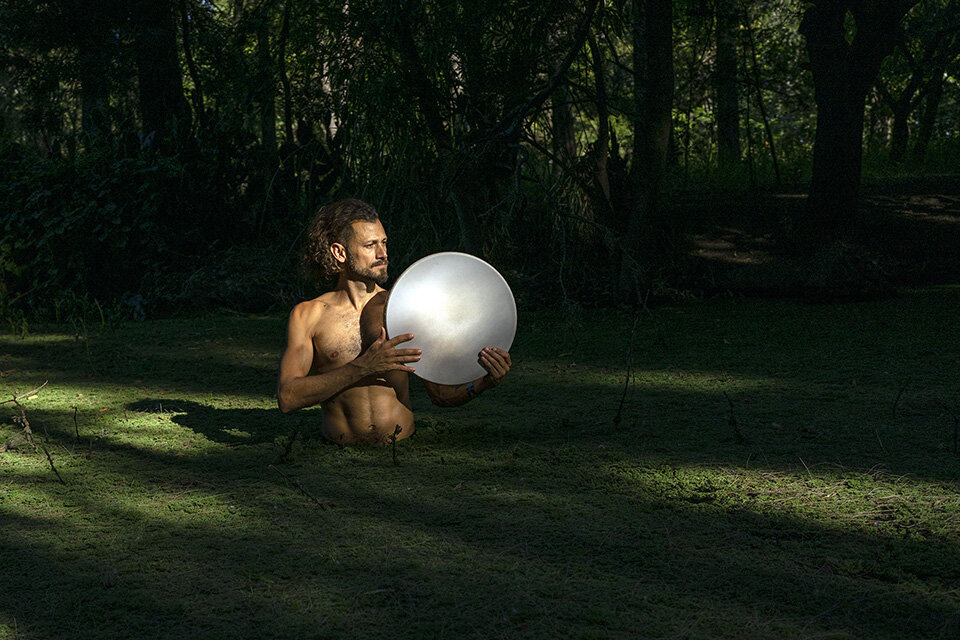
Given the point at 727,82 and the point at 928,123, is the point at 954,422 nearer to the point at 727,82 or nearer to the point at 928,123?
the point at 727,82

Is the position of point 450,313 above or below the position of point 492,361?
above

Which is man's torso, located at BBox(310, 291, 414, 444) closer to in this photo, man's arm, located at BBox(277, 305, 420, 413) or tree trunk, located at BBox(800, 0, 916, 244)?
man's arm, located at BBox(277, 305, 420, 413)

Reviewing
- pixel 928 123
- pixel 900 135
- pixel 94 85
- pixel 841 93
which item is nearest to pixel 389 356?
pixel 841 93

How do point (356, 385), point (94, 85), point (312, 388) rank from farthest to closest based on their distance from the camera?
point (94, 85)
point (356, 385)
point (312, 388)

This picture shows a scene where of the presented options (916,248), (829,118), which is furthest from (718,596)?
(916,248)

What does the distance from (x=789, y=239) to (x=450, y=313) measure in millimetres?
5220

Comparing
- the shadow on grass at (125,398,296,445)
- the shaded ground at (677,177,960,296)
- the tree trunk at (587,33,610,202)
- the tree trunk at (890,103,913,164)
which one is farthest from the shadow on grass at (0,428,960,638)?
the tree trunk at (890,103,913,164)

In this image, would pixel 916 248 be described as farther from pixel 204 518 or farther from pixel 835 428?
pixel 204 518

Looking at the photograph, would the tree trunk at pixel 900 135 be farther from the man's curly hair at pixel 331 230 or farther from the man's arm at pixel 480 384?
the man's curly hair at pixel 331 230

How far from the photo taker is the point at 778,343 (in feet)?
18.2

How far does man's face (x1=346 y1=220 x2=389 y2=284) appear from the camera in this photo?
3.33 metres

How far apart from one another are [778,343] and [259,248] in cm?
541

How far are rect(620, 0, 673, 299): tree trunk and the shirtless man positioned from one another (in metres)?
3.46

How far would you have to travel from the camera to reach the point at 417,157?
522 cm
